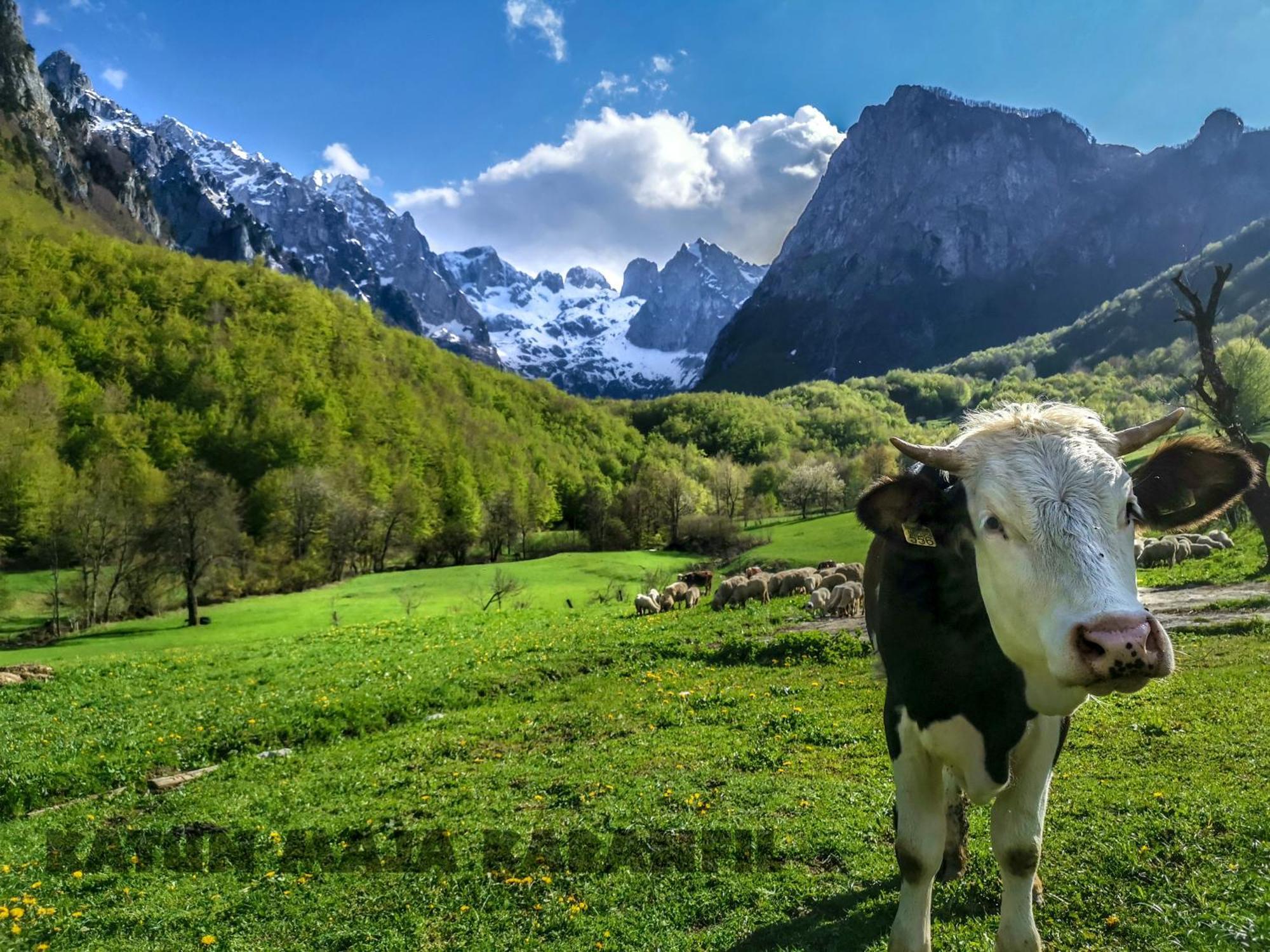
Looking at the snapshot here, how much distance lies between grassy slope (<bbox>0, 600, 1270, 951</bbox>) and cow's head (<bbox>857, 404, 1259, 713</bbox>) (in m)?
3.01

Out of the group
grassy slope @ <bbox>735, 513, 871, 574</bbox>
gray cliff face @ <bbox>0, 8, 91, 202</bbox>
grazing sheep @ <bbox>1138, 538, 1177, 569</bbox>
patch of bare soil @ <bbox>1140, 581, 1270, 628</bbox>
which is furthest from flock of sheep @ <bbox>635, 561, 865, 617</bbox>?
gray cliff face @ <bbox>0, 8, 91, 202</bbox>

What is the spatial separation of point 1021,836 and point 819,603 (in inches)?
651

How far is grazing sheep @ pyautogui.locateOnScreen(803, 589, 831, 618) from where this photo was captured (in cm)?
2012

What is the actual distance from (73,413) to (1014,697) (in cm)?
9126

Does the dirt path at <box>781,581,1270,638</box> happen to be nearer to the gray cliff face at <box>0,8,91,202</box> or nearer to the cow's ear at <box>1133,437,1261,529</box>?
the cow's ear at <box>1133,437,1261,529</box>

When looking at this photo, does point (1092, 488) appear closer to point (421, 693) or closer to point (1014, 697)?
point (1014, 697)

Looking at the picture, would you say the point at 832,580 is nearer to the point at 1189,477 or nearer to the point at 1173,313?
the point at 1189,477

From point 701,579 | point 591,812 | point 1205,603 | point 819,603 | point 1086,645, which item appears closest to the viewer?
point 1086,645

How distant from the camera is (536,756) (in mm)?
10805

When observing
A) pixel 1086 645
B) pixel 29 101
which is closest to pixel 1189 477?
pixel 1086 645

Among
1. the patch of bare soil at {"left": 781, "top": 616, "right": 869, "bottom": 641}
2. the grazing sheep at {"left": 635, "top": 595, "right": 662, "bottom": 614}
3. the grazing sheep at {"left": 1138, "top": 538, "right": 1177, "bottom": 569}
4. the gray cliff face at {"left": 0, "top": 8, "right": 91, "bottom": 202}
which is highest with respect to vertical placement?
the gray cliff face at {"left": 0, "top": 8, "right": 91, "bottom": 202}

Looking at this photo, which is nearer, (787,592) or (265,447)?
(787,592)

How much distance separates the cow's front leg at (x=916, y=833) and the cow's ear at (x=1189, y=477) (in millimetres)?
2083

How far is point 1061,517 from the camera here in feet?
10.6
